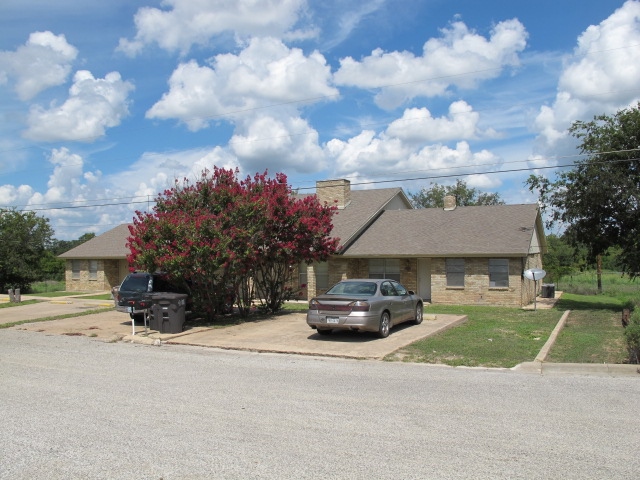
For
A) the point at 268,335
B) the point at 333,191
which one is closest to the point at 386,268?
the point at 333,191

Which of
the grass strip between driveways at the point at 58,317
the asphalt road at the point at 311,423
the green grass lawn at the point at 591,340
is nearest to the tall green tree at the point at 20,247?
the grass strip between driveways at the point at 58,317

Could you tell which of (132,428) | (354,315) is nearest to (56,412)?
(132,428)

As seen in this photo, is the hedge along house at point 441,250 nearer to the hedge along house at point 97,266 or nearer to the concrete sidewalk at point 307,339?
the concrete sidewalk at point 307,339

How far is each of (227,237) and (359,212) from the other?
575 inches

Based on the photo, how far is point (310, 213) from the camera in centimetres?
1880

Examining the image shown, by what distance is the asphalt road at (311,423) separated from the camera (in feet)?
16.0

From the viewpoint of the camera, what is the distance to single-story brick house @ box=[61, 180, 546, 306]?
76.0ft

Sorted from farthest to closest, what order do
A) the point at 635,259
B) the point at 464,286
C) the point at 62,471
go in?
the point at 464,286
the point at 635,259
the point at 62,471

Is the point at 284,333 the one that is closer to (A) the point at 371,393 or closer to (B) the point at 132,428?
(A) the point at 371,393

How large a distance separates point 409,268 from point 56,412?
785 inches

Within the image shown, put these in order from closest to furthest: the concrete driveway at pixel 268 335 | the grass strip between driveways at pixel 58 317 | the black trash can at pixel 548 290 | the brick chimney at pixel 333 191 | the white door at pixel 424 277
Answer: the concrete driveway at pixel 268 335, the grass strip between driveways at pixel 58 317, the white door at pixel 424 277, the black trash can at pixel 548 290, the brick chimney at pixel 333 191

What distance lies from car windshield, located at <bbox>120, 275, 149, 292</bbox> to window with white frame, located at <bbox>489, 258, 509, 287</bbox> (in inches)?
546

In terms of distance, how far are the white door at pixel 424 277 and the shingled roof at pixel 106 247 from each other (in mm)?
18145

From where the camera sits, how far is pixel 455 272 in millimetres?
24125
